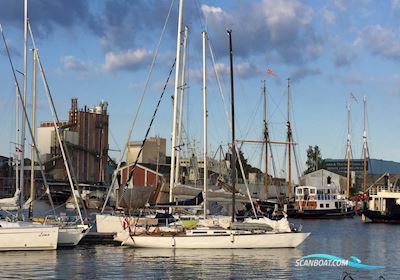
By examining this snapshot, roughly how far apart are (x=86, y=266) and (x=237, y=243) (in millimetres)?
11488

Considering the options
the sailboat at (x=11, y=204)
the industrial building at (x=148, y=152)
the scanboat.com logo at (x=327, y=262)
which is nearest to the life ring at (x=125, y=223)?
the sailboat at (x=11, y=204)

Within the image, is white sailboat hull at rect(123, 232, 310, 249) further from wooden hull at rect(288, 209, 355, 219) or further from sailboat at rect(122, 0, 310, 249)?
wooden hull at rect(288, 209, 355, 219)

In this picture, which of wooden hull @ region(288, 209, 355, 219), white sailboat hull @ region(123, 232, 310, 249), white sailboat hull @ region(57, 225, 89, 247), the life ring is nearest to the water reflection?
white sailboat hull @ region(57, 225, 89, 247)

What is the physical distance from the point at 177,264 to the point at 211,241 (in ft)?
21.6

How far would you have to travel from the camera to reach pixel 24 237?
44.6 metres

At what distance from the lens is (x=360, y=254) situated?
169 ft

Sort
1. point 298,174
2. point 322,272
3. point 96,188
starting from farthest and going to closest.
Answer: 1. point 96,188
2. point 298,174
3. point 322,272

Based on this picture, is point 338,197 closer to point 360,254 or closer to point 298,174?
point 298,174

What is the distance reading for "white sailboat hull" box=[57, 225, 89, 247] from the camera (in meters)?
48.1

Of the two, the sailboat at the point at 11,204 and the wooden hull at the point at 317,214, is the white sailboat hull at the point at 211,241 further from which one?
the wooden hull at the point at 317,214

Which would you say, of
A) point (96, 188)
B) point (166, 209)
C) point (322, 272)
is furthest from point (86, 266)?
point (96, 188)

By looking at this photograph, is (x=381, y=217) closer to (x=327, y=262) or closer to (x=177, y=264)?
(x=327, y=262)

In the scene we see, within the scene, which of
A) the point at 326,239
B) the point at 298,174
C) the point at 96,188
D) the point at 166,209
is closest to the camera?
the point at 166,209

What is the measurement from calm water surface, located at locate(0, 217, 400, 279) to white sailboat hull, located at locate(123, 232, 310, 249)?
0.62 meters
